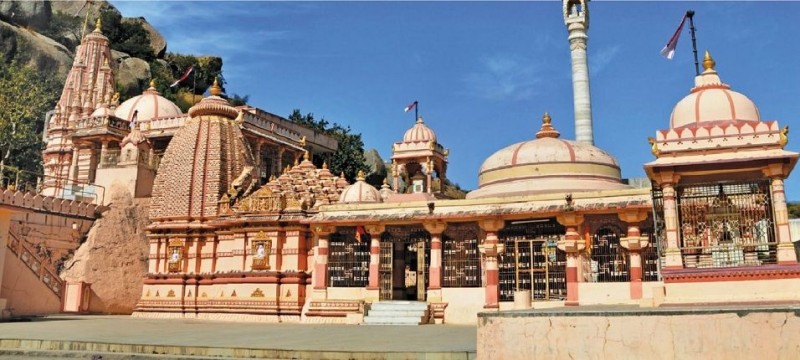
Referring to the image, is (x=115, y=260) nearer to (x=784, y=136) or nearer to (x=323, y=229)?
(x=323, y=229)

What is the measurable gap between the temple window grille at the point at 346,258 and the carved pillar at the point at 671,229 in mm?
9878

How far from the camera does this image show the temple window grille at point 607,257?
18.4 meters

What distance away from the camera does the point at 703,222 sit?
15.1m

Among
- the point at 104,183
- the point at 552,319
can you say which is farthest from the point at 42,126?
the point at 552,319

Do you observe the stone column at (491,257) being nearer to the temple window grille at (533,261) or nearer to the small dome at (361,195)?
the temple window grille at (533,261)

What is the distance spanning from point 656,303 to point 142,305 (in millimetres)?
18957

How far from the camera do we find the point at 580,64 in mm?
33125

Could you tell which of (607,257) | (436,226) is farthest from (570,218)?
(436,226)

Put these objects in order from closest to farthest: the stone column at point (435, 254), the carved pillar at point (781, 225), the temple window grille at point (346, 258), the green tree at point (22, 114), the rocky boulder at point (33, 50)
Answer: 1. the carved pillar at point (781, 225)
2. the stone column at point (435, 254)
3. the temple window grille at point (346, 258)
4. the green tree at point (22, 114)
5. the rocky boulder at point (33, 50)

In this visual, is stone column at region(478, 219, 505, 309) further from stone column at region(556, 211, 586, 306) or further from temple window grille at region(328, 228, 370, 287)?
temple window grille at region(328, 228, 370, 287)

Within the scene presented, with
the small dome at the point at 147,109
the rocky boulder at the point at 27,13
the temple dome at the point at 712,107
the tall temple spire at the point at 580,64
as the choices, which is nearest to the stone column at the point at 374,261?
the temple dome at the point at 712,107

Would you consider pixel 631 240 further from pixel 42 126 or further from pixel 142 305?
pixel 42 126

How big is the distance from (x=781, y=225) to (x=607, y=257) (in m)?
5.22

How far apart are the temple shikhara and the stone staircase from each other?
0.06m
